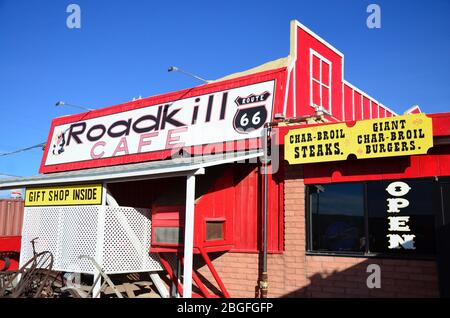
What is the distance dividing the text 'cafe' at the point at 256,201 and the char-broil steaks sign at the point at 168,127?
40 millimetres

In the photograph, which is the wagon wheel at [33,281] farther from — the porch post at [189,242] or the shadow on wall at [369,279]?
the shadow on wall at [369,279]

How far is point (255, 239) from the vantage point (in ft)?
33.8

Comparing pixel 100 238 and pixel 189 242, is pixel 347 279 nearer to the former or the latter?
pixel 189 242

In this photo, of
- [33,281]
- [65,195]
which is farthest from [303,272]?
[33,281]

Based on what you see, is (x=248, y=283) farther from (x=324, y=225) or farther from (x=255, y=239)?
(x=324, y=225)

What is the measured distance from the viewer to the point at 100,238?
10453 millimetres

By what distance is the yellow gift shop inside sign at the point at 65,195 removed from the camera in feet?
35.7

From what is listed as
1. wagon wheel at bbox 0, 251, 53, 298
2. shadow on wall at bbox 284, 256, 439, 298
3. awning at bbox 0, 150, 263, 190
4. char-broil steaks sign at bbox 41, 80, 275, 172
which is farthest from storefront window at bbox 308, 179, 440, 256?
wagon wheel at bbox 0, 251, 53, 298

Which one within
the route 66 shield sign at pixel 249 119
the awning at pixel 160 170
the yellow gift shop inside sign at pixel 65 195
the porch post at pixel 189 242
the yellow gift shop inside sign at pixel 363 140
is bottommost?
the porch post at pixel 189 242

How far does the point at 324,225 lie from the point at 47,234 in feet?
24.5

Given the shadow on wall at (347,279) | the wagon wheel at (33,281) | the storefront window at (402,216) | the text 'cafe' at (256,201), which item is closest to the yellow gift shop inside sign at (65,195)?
the text 'cafe' at (256,201)

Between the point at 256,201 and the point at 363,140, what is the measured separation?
3056mm

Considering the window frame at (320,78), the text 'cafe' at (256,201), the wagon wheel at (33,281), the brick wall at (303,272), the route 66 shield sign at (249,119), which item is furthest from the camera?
the window frame at (320,78)

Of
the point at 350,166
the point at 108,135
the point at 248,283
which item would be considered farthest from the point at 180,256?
the point at 108,135
